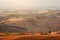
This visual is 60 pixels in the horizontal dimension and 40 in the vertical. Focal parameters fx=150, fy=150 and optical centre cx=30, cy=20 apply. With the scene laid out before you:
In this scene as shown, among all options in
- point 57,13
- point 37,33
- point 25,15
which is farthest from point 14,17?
point 57,13

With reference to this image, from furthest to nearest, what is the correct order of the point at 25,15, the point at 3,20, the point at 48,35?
the point at 25,15, the point at 3,20, the point at 48,35

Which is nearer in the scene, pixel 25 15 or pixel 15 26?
pixel 15 26

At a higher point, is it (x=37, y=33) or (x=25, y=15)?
(x=25, y=15)

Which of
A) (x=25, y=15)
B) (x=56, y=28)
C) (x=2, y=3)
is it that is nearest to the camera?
(x=56, y=28)

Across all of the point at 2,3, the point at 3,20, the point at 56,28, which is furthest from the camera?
the point at 2,3

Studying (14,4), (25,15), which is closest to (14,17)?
(25,15)

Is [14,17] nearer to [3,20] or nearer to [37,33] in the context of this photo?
[3,20]

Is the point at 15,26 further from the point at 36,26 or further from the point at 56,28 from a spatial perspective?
the point at 56,28

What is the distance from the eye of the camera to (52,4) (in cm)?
182

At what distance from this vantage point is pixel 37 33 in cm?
130

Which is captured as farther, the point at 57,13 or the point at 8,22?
the point at 57,13

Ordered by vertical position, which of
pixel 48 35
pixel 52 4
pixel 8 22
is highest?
pixel 52 4

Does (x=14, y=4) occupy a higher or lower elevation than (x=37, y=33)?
higher

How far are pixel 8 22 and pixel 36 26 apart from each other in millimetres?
278
